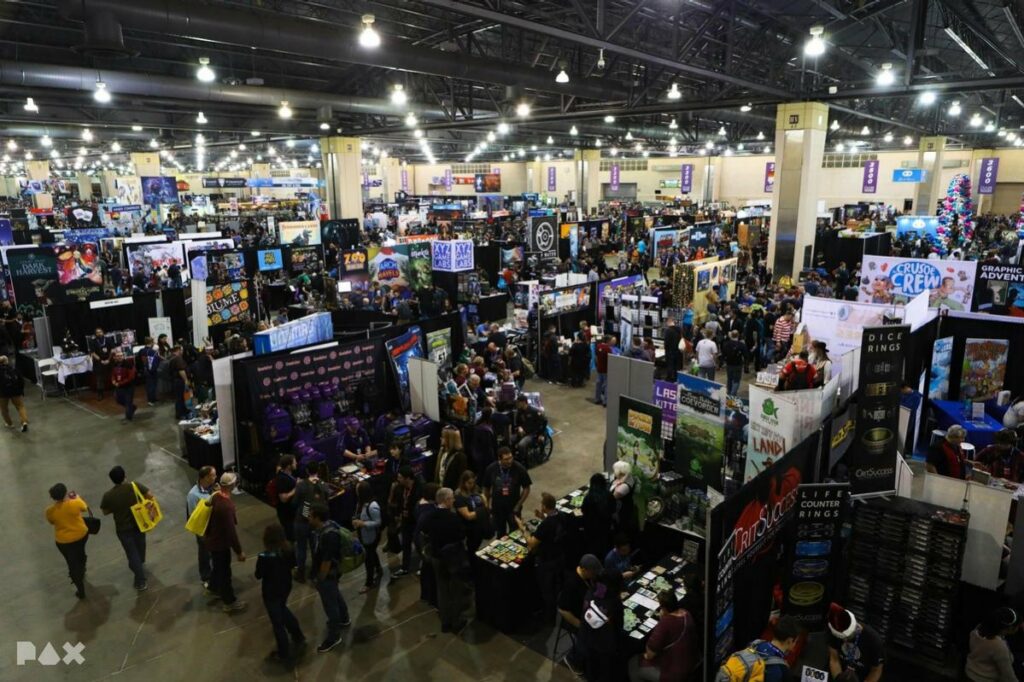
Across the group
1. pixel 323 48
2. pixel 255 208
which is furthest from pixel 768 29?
Result: pixel 255 208

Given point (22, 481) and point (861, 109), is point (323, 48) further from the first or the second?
point (861, 109)

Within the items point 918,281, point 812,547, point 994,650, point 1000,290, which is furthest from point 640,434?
point 1000,290

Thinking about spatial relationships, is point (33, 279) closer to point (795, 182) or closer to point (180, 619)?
point (180, 619)

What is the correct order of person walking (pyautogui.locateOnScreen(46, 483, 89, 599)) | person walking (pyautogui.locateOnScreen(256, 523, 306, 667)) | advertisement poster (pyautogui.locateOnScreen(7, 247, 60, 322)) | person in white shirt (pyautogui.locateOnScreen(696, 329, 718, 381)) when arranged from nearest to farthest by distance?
person walking (pyautogui.locateOnScreen(256, 523, 306, 667)), person walking (pyautogui.locateOnScreen(46, 483, 89, 599)), person in white shirt (pyautogui.locateOnScreen(696, 329, 718, 381)), advertisement poster (pyautogui.locateOnScreen(7, 247, 60, 322))

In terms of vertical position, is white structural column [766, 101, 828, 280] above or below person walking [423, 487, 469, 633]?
above

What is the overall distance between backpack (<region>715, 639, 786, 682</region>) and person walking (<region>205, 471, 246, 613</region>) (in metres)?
4.19

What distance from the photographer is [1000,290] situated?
11.7 metres

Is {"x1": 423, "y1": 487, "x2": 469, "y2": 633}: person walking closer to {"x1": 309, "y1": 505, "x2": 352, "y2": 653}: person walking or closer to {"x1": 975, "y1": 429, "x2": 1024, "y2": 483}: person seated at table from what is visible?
{"x1": 309, "y1": 505, "x2": 352, "y2": 653}: person walking

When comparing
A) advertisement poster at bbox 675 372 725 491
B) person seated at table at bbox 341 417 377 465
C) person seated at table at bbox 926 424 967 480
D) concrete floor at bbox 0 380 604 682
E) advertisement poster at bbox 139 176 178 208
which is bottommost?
concrete floor at bbox 0 380 604 682

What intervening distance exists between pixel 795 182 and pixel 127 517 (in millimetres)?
17050

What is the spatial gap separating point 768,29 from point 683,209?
23.9 m

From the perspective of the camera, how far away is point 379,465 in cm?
781

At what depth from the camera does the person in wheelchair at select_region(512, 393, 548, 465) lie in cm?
873

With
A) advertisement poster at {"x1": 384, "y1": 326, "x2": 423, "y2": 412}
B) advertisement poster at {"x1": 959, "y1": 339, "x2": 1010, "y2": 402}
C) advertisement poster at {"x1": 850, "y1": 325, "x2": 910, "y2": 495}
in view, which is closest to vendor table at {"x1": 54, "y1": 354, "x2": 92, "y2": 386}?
advertisement poster at {"x1": 384, "y1": 326, "x2": 423, "y2": 412}
